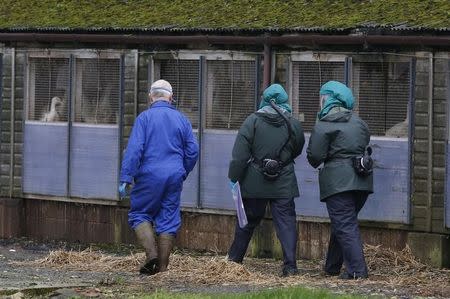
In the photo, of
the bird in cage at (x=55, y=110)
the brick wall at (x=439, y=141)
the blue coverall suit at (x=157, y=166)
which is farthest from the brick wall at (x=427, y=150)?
the bird in cage at (x=55, y=110)

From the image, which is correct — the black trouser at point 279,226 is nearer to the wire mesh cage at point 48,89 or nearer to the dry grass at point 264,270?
the dry grass at point 264,270

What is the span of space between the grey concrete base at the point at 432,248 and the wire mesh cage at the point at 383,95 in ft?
3.86

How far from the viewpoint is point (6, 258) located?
19.1 m

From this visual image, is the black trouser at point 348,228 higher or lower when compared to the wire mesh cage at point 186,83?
lower

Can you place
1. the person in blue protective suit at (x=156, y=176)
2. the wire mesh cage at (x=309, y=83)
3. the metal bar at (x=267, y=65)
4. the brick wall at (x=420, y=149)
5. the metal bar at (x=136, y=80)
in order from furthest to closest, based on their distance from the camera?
→ the metal bar at (x=136, y=80), the metal bar at (x=267, y=65), the wire mesh cage at (x=309, y=83), the brick wall at (x=420, y=149), the person in blue protective suit at (x=156, y=176)

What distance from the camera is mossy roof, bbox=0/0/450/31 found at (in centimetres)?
1847

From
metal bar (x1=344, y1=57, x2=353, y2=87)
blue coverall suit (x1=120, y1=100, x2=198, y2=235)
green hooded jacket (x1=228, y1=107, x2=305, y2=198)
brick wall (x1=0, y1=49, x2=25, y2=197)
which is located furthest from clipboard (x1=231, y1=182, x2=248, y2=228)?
brick wall (x1=0, y1=49, x2=25, y2=197)

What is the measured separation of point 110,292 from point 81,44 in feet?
29.6

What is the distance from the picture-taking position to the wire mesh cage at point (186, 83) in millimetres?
20641

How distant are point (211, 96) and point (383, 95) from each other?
2.78m

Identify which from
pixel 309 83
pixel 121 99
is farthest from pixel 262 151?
pixel 121 99

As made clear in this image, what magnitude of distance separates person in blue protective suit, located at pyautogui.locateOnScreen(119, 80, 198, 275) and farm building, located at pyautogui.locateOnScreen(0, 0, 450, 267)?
336 cm

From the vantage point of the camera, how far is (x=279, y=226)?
632 inches

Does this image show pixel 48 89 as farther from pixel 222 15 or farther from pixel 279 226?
pixel 279 226
